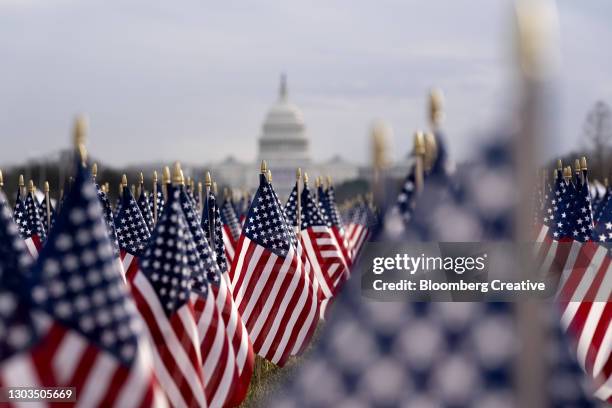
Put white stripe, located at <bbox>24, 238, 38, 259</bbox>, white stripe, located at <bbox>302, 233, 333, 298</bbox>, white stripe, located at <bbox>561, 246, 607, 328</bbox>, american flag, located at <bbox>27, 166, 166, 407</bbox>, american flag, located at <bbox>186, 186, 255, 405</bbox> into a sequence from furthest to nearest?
white stripe, located at <bbox>302, 233, 333, 298</bbox>, white stripe, located at <bbox>24, 238, 38, 259</bbox>, white stripe, located at <bbox>561, 246, 607, 328</bbox>, american flag, located at <bbox>186, 186, 255, 405</bbox>, american flag, located at <bbox>27, 166, 166, 407</bbox>

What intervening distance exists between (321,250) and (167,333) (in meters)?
14.6

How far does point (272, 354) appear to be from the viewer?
15.9m

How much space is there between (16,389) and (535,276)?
2.70 metres

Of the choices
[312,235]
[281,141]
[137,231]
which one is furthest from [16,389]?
[281,141]

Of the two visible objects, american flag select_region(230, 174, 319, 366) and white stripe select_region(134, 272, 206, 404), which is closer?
white stripe select_region(134, 272, 206, 404)

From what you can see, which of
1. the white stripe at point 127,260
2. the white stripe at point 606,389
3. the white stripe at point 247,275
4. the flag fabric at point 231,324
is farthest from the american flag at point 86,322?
the white stripe at point 247,275

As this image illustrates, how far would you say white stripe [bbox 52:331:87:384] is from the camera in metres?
6.19

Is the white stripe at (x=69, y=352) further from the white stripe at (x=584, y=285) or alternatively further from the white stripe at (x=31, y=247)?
the white stripe at (x=31, y=247)

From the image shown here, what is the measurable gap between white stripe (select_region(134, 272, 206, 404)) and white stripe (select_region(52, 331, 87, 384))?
233 centimetres

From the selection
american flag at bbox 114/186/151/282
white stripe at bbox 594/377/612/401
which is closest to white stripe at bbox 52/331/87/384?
white stripe at bbox 594/377/612/401

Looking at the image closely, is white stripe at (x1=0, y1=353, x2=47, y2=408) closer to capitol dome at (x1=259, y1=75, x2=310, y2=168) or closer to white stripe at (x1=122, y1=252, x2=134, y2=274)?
white stripe at (x1=122, y1=252, x2=134, y2=274)

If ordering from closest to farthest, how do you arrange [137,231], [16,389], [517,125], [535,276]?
1. [517,125]
2. [535,276]
3. [16,389]
4. [137,231]

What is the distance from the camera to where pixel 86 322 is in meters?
6.19

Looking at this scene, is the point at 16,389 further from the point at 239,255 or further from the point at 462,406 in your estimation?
the point at 239,255
